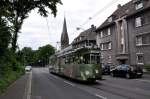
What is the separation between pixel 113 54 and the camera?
50906mm

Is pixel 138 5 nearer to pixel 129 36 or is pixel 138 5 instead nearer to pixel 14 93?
pixel 129 36

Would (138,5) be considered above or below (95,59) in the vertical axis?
above

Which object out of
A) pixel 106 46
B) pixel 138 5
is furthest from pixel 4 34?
pixel 106 46

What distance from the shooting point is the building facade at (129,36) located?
4022cm

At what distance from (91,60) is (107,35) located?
31.4 m

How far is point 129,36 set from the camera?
4494 centimetres

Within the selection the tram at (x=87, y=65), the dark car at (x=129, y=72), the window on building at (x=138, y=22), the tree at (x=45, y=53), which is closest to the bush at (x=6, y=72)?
the tram at (x=87, y=65)

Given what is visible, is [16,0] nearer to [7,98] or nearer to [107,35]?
[7,98]

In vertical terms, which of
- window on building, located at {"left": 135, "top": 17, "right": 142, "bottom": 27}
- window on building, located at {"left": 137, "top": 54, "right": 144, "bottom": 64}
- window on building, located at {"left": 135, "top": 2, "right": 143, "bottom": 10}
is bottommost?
window on building, located at {"left": 137, "top": 54, "right": 144, "bottom": 64}

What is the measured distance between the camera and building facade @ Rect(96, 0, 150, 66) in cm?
4022

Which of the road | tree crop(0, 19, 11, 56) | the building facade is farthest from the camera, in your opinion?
the building facade

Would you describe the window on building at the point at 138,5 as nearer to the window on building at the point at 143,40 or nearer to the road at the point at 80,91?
the window on building at the point at 143,40

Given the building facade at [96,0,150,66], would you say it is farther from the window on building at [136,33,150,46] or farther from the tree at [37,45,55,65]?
the tree at [37,45,55,65]

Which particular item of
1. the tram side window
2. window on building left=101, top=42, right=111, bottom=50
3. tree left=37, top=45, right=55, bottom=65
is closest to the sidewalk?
the tram side window
